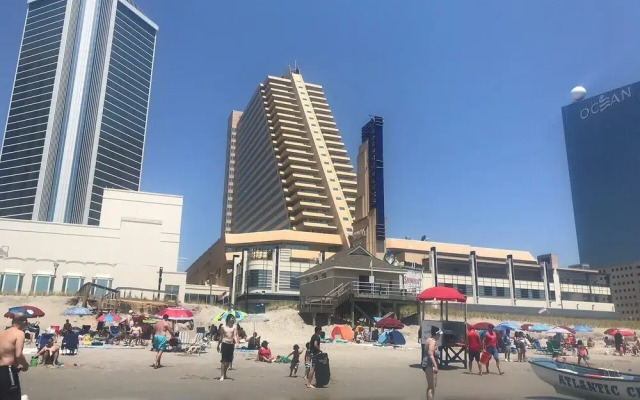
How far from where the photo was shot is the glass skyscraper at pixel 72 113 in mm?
136625

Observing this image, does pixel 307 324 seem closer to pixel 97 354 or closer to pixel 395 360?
pixel 395 360

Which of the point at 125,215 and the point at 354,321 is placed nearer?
the point at 354,321

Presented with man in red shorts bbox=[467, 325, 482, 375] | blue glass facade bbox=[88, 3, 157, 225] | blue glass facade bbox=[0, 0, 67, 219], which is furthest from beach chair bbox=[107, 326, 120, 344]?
blue glass facade bbox=[0, 0, 67, 219]

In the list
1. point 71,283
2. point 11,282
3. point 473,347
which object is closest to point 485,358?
point 473,347

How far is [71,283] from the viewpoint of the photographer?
170 feet

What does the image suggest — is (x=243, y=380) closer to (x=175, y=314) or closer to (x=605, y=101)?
(x=175, y=314)

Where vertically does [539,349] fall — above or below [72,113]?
below

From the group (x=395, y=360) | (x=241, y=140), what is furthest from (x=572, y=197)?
(x=395, y=360)

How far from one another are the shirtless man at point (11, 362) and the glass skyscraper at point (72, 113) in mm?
144322

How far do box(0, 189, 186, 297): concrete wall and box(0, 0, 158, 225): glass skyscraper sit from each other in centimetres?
8802

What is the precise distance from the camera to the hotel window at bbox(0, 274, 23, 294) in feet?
163

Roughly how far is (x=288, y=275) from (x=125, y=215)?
21207 mm

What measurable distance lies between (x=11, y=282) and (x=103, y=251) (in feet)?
29.7

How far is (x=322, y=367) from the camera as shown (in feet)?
39.2
